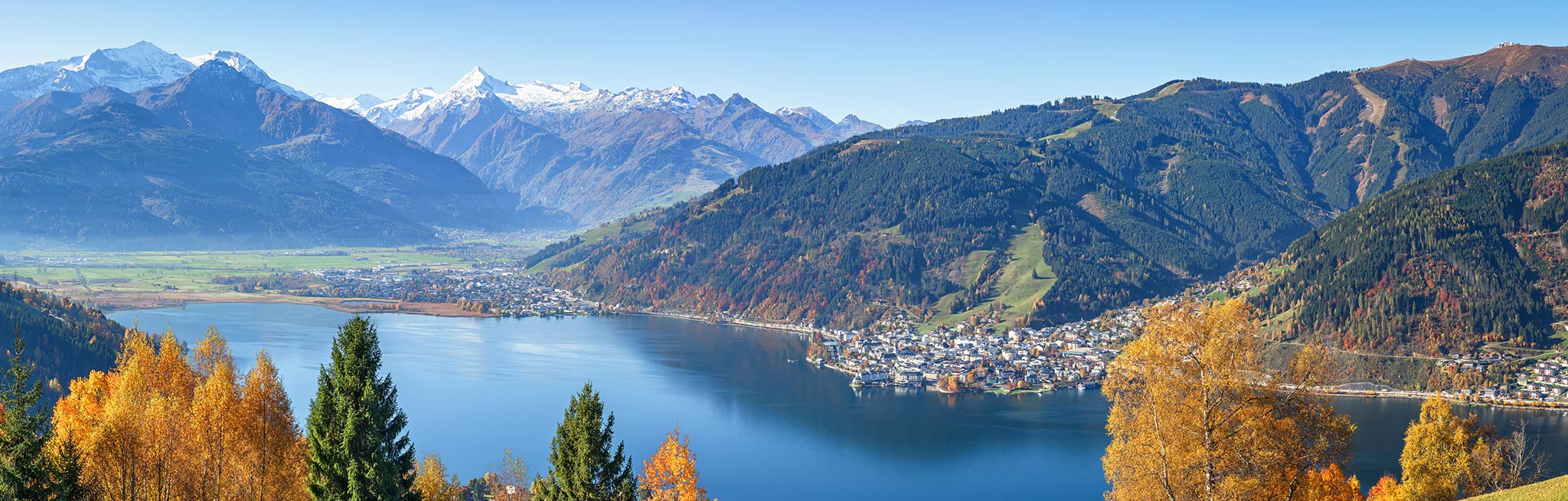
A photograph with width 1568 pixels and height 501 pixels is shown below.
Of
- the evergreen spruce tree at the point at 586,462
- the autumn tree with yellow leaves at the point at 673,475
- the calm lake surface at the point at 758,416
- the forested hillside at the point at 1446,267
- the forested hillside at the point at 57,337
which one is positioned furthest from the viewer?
the forested hillside at the point at 1446,267

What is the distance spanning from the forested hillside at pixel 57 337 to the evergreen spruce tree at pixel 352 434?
61314mm

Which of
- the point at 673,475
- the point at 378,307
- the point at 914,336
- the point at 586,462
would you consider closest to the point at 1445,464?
the point at 673,475

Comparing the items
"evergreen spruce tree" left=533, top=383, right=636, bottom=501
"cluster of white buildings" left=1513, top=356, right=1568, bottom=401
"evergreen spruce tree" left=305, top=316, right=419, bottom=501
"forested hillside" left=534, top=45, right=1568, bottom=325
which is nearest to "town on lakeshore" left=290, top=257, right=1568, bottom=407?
"cluster of white buildings" left=1513, top=356, right=1568, bottom=401

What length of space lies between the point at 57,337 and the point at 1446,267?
123 m

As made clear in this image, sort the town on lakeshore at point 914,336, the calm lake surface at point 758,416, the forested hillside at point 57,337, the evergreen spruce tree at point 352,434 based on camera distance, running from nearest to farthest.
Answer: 1. the evergreen spruce tree at point 352,434
2. the calm lake surface at point 758,416
3. the forested hillside at point 57,337
4. the town on lakeshore at point 914,336

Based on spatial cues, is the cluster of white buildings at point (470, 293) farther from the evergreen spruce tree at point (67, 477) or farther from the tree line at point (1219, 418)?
the tree line at point (1219, 418)

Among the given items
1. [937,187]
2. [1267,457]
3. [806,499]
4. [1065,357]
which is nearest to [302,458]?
[1267,457]

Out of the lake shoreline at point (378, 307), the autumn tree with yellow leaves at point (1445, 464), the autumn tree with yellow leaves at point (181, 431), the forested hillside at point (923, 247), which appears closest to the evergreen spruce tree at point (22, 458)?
the autumn tree with yellow leaves at point (181, 431)

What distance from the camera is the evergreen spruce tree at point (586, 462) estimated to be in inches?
893

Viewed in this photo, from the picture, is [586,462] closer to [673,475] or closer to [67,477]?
[673,475]

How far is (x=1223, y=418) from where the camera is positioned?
20.3 metres

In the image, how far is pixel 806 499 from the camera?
61.3 meters

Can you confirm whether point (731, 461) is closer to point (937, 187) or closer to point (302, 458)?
point (302, 458)

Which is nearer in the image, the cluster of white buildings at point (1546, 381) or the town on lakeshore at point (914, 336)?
the cluster of white buildings at point (1546, 381)
